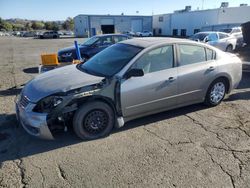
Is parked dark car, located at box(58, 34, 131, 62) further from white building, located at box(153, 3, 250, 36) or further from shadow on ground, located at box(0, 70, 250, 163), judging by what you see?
white building, located at box(153, 3, 250, 36)

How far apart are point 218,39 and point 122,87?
12.4 meters

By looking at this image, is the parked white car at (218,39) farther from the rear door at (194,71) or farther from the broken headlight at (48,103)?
the broken headlight at (48,103)

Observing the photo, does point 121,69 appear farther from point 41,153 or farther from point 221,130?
point 221,130

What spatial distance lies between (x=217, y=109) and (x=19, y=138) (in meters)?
4.19

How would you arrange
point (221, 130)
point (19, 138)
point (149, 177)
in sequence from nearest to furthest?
1. point (149, 177)
2. point (19, 138)
3. point (221, 130)

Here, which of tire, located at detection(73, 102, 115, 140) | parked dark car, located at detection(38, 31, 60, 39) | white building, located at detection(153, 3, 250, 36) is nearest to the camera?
tire, located at detection(73, 102, 115, 140)

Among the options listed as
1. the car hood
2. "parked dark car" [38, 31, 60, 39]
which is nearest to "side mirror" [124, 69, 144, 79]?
the car hood

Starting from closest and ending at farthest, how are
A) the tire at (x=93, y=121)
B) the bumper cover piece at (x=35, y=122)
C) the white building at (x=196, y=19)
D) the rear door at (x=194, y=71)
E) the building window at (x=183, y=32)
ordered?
the bumper cover piece at (x=35, y=122)
the tire at (x=93, y=121)
the rear door at (x=194, y=71)
the white building at (x=196, y=19)
the building window at (x=183, y=32)

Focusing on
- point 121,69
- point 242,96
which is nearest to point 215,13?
point 242,96

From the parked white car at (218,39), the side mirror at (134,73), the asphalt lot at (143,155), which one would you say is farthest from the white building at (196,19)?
the side mirror at (134,73)

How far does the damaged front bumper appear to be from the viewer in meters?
3.74

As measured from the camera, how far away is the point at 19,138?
13.9 feet

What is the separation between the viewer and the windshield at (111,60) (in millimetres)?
4418

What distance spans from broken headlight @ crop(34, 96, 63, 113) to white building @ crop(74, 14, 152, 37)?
5629 centimetres
